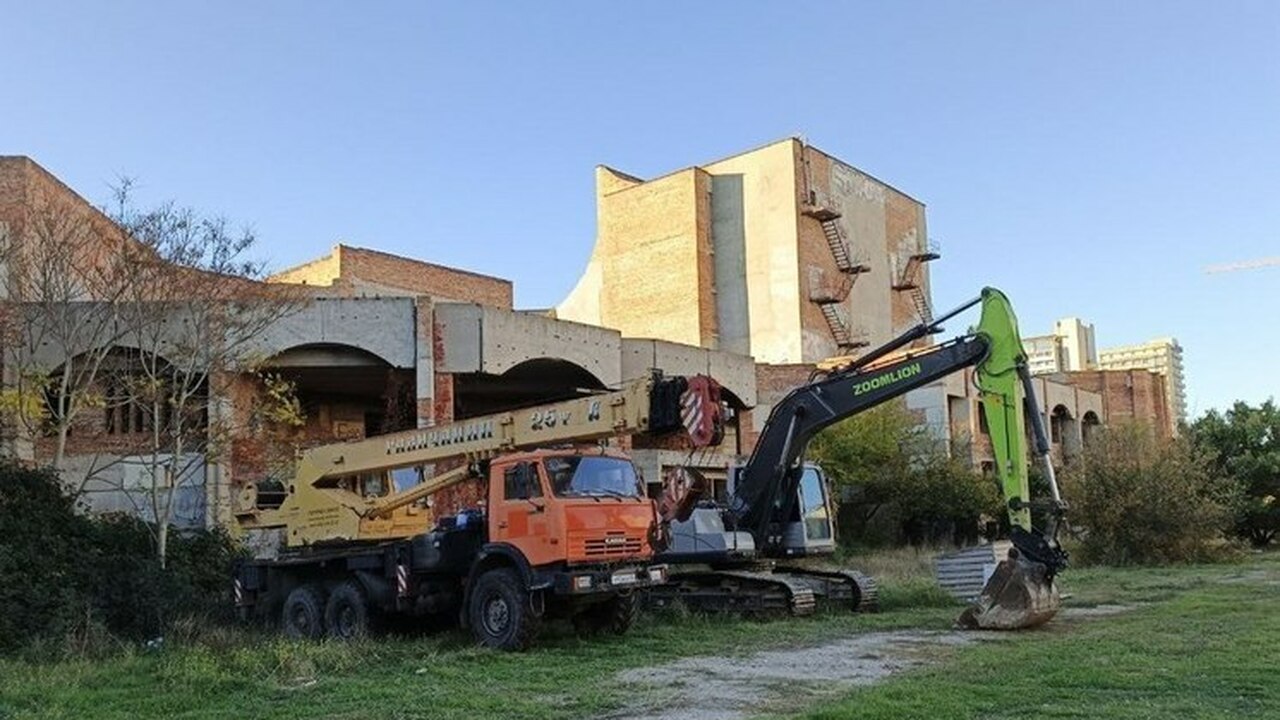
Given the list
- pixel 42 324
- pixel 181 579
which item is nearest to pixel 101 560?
pixel 181 579

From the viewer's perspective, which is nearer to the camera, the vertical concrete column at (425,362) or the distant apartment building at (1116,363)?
the vertical concrete column at (425,362)

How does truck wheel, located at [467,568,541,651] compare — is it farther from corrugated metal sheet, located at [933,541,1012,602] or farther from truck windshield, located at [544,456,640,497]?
corrugated metal sheet, located at [933,541,1012,602]

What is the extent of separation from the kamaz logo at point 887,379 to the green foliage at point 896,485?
2251 cm

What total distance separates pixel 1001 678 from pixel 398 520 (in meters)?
10.2

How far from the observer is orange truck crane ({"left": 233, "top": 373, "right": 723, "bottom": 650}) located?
48.6 feet

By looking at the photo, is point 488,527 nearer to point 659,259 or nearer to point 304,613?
point 304,613

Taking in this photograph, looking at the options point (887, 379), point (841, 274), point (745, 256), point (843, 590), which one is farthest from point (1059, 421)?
point (887, 379)

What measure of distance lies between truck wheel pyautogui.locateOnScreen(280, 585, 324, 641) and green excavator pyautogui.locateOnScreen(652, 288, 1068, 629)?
210 inches

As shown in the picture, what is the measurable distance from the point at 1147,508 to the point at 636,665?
820 inches

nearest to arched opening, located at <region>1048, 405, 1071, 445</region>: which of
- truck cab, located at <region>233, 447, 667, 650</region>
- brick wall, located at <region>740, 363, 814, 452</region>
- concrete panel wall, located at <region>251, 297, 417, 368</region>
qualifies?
brick wall, located at <region>740, 363, 814, 452</region>

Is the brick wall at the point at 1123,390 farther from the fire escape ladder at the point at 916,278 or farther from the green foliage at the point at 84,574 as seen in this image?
the green foliage at the point at 84,574

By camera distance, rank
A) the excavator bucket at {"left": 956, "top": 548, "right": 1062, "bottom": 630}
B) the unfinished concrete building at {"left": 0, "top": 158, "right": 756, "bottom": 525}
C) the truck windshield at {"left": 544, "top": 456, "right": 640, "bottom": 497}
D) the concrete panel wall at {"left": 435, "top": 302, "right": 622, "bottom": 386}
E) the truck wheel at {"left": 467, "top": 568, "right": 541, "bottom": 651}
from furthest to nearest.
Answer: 1. the concrete panel wall at {"left": 435, "top": 302, "right": 622, "bottom": 386}
2. the unfinished concrete building at {"left": 0, "top": 158, "right": 756, "bottom": 525}
3. the excavator bucket at {"left": 956, "top": 548, "right": 1062, "bottom": 630}
4. the truck windshield at {"left": 544, "top": 456, "right": 640, "bottom": 497}
5. the truck wheel at {"left": 467, "top": 568, "right": 541, "bottom": 651}

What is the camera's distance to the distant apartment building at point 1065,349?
90938mm

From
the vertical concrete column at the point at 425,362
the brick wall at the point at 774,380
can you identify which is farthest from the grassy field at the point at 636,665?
the brick wall at the point at 774,380
